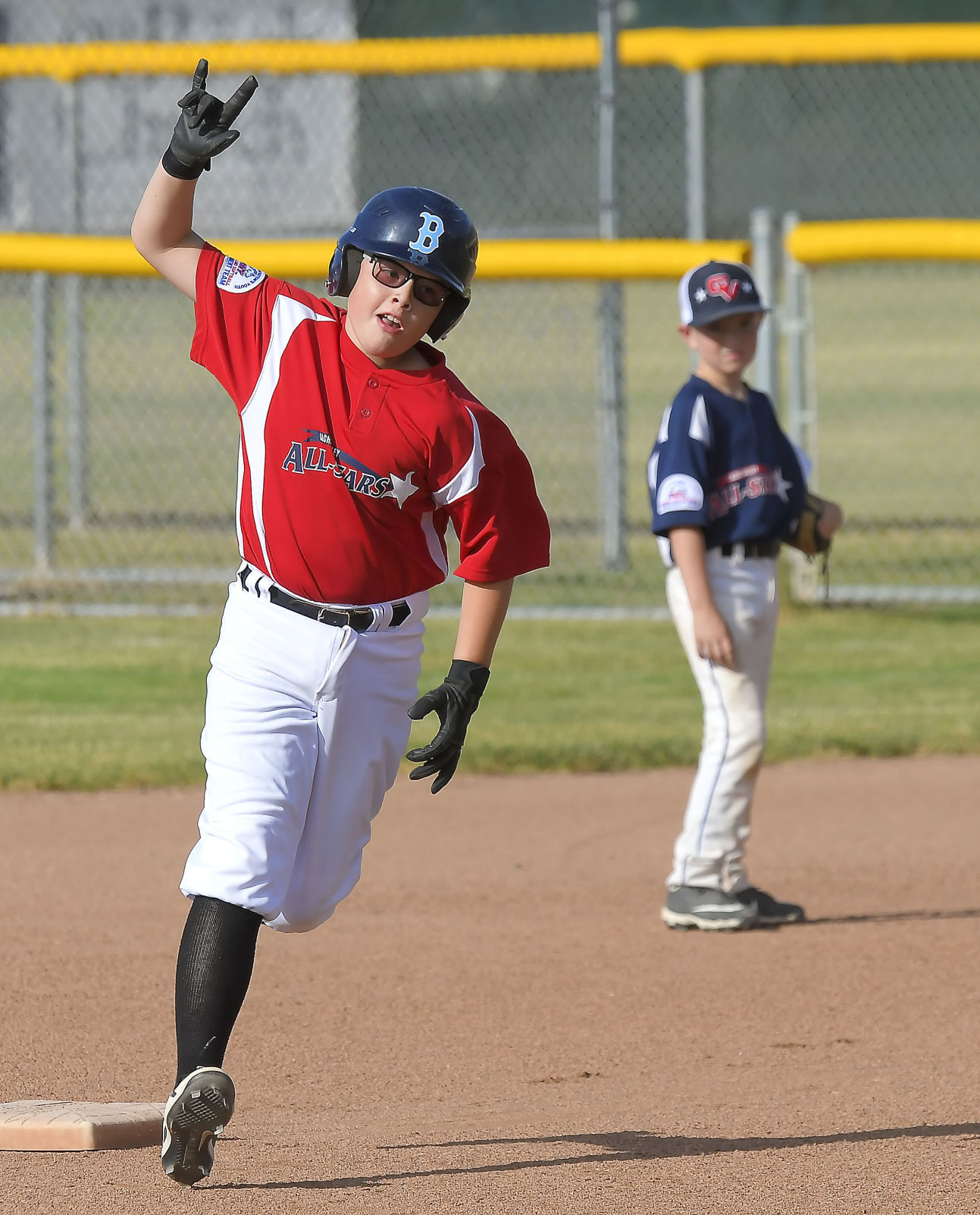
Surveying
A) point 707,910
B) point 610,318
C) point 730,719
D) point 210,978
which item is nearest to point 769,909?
point 707,910

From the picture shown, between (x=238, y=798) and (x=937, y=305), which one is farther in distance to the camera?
(x=937, y=305)

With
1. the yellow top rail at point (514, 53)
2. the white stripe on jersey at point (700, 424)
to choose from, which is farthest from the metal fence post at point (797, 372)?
the white stripe on jersey at point (700, 424)

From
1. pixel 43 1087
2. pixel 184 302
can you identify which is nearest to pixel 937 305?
pixel 184 302

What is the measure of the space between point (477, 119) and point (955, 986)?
2250 centimetres

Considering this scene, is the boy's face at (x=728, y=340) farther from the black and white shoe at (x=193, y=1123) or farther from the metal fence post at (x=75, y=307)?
the metal fence post at (x=75, y=307)

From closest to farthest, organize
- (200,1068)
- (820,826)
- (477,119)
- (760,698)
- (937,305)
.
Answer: (200,1068), (760,698), (820,826), (477,119), (937,305)

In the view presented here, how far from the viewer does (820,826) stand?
631cm

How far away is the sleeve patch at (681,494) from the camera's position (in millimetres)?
4906

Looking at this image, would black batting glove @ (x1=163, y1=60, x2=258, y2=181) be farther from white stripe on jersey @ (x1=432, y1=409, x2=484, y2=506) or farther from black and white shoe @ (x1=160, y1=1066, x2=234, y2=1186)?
black and white shoe @ (x1=160, y1=1066, x2=234, y2=1186)

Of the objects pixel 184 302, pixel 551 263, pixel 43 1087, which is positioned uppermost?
pixel 184 302

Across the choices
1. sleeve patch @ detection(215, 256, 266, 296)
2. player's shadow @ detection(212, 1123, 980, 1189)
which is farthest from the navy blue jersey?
Answer: player's shadow @ detection(212, 1123, 980, 1189)

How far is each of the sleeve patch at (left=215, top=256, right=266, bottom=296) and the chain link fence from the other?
232 inches

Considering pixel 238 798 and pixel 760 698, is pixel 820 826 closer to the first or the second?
pixel 760 698

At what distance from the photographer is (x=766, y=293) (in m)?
9.42
